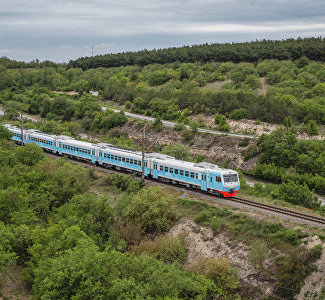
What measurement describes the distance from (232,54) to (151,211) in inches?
4209

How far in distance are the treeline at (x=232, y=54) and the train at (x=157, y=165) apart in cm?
8033

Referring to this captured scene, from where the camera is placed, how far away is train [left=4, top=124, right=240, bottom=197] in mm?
36750

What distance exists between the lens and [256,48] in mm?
129625

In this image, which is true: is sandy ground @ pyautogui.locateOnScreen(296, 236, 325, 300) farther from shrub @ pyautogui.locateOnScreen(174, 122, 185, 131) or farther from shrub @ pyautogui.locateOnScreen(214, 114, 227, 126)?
shrub @ pyautogui.locateOnScreen(174, 122, 185, 131)

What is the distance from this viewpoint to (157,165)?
4291 cm

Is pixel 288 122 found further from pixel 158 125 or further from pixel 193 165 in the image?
pixel 193 165

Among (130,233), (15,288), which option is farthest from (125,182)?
(15,288)

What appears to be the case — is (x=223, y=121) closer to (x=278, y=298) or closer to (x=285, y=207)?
(x=285, y=207)

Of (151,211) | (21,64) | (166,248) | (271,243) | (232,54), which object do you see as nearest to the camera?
(271,243)

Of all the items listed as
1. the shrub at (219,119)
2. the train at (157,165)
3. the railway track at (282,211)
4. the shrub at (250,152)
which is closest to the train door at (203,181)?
the train at (157,165)

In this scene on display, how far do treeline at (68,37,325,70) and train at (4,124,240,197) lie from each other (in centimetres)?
8033

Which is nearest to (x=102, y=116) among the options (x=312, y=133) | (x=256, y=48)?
(x=312, y=133)

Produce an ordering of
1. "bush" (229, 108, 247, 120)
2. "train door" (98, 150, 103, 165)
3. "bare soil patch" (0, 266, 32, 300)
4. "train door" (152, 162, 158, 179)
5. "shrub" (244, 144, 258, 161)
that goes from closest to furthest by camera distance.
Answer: "bare soil patch" (0, 266, 32, 300) → "train door" (152, 162, 158, 179) → "train door" (98, 150, 103, 165) → "shrub" (244, 144, 258, 161) → "bush" (229, 108, 247, 120)

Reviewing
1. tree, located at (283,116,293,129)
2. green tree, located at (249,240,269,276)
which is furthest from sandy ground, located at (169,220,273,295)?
tree, located at (283,116,293,129)
